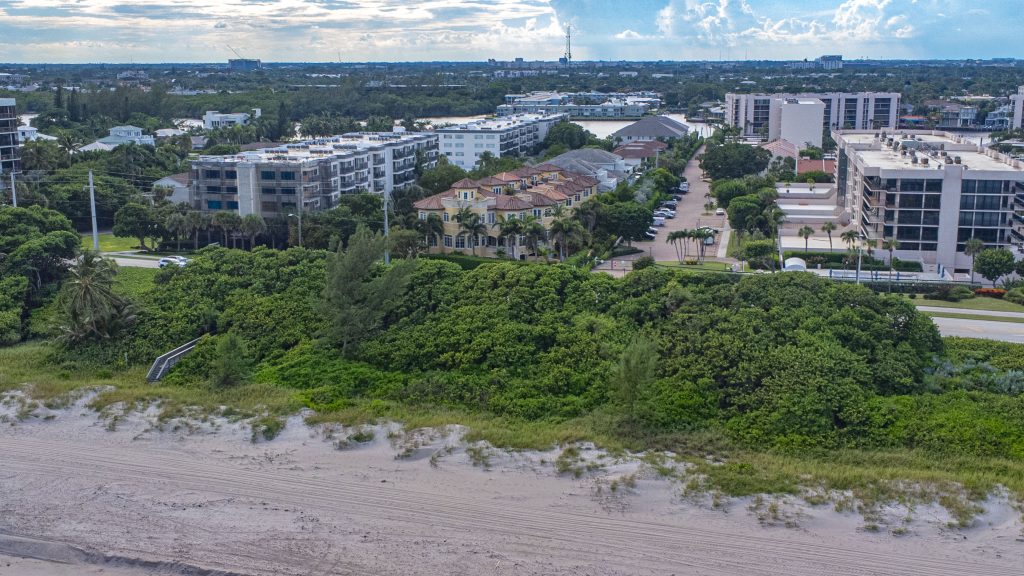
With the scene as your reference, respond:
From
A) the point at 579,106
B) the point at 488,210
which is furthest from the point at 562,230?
the point at 579,106

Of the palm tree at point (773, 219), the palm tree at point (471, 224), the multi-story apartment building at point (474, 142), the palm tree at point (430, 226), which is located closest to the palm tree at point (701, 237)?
the palm tree at point (773, 219)

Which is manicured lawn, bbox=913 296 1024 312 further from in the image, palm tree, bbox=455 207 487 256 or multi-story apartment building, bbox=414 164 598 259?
palm tree, bbox=455 207 487 256

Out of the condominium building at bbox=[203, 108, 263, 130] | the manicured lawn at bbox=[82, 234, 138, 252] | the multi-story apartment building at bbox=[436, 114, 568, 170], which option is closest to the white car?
the manicured lawn at bbox=[82, 234, 138, 252]

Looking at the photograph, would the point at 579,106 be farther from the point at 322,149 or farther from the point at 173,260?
the point at 173,260

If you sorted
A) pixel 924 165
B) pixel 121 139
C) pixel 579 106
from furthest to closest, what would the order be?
pixel 579 106 < pixel 121 139 < pixel 924 165

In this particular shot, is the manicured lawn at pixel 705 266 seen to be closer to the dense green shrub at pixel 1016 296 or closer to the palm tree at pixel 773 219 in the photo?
the palm tree at pixel 773 219

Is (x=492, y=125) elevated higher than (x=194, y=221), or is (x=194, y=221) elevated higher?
(x=492, y=125)

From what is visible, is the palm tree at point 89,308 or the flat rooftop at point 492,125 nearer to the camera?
the palm tree at point 89,308
